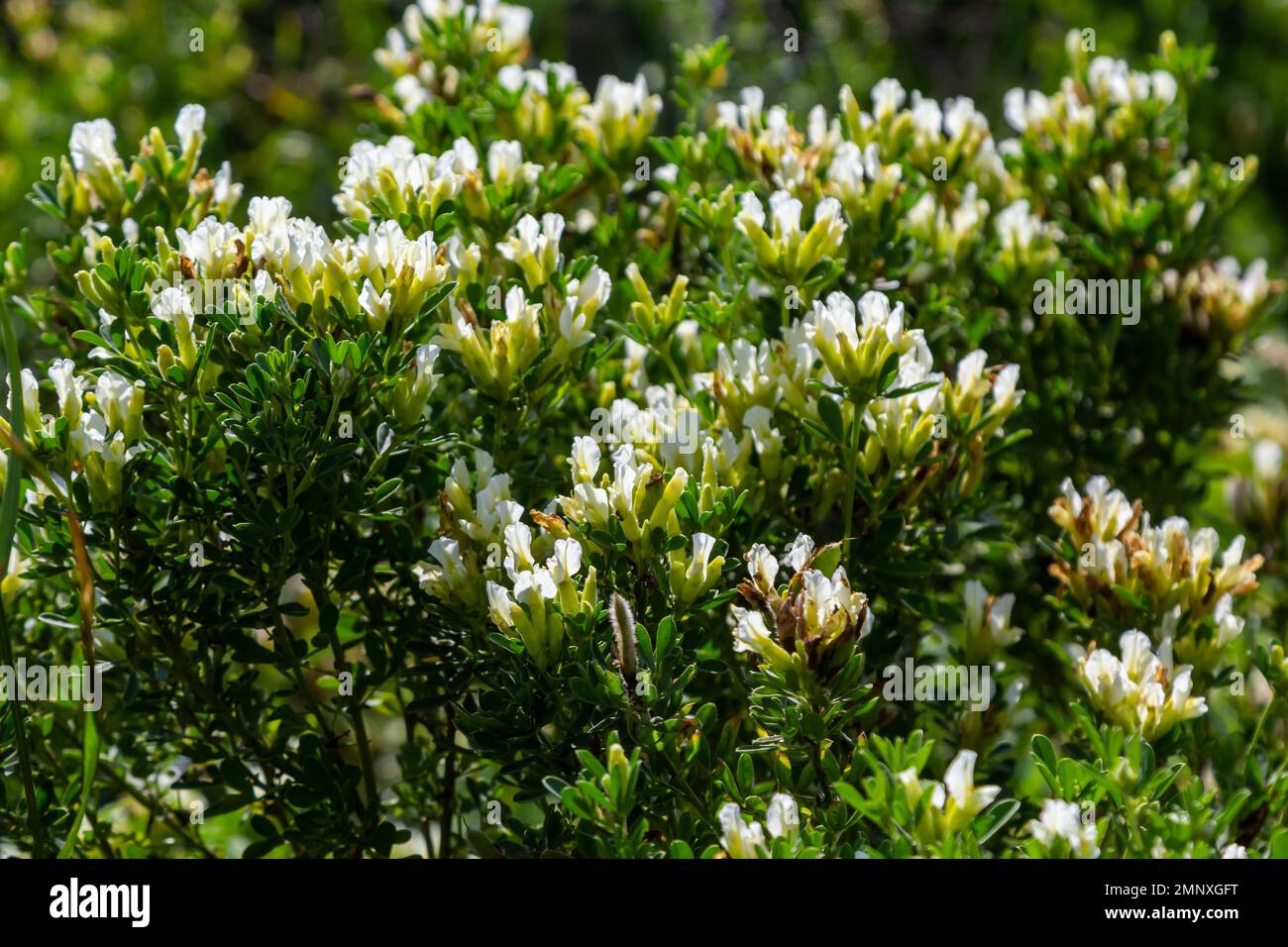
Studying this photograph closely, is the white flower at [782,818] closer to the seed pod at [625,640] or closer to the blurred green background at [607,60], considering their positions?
the seed pod at [625,640]

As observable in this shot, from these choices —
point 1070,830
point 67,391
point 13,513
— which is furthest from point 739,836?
point 67,391

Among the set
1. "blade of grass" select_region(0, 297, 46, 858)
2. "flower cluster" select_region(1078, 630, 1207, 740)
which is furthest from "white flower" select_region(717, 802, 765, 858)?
"blade of grass" select_region(0, 297, 46, 858)

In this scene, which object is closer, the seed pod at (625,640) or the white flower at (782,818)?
the white flower at (782,818)

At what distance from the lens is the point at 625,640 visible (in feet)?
5.82

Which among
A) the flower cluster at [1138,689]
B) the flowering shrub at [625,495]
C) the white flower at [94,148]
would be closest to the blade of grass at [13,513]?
the flowering shrub at [625,495]

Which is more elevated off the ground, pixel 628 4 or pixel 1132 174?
pixel 628 4

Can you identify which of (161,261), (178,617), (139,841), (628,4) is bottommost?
(139,841)

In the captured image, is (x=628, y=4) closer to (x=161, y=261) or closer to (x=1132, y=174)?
(x=1132, y=174)

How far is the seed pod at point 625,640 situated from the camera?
1.77 meters

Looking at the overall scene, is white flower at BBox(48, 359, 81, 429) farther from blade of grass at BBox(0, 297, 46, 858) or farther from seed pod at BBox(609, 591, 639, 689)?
seed pod at BBox(609, 591, 639, 689)

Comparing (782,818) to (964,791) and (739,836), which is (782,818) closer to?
(739,836)
